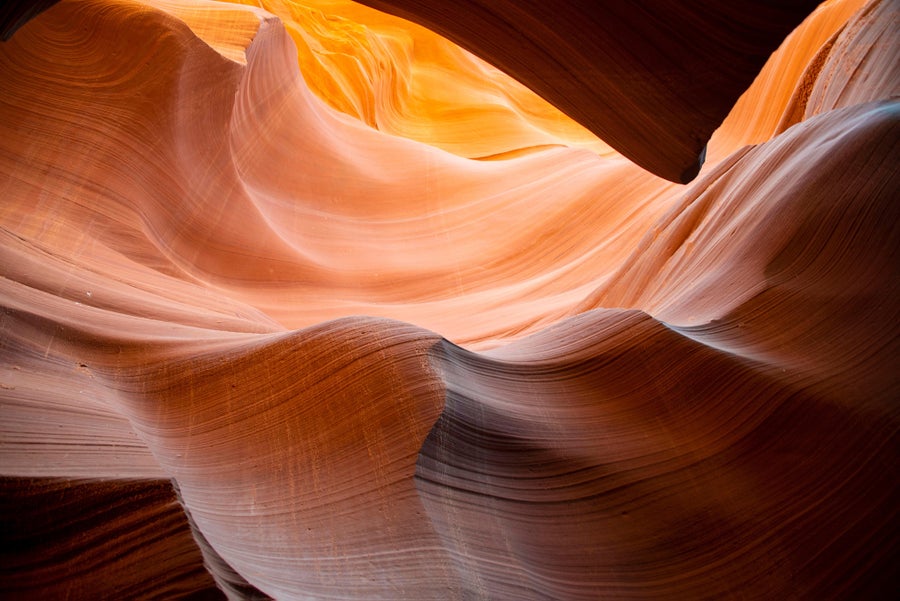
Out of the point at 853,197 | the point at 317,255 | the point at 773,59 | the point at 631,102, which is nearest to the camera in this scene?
the point at 631,102

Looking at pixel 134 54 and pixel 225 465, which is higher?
pixel 134 54

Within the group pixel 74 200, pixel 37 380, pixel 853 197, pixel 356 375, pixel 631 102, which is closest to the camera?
pixel 37 380

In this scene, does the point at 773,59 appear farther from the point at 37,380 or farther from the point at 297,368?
the point at 37,380

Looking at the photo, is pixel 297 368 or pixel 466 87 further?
pixel 466 87

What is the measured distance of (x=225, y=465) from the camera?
1.31m

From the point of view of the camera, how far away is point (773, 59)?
12.6ft

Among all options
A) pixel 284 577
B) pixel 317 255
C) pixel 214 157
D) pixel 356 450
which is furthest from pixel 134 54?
pixel 284 577

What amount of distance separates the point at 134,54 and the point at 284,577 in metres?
2.37

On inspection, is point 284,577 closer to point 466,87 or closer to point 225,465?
point 225,465

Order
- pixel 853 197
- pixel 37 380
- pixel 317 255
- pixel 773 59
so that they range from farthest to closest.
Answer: pixel 773 59, pixel 317 255, pixel 853 197, pixel 37 380

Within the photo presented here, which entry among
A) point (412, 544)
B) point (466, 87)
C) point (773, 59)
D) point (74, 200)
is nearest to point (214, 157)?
point (74, 200)

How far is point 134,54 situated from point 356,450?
7.08 ft

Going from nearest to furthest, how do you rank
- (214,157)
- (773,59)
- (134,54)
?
(134,54) → (214,157) → (773,59)

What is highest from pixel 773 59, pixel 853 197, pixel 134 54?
pixel 773 59
